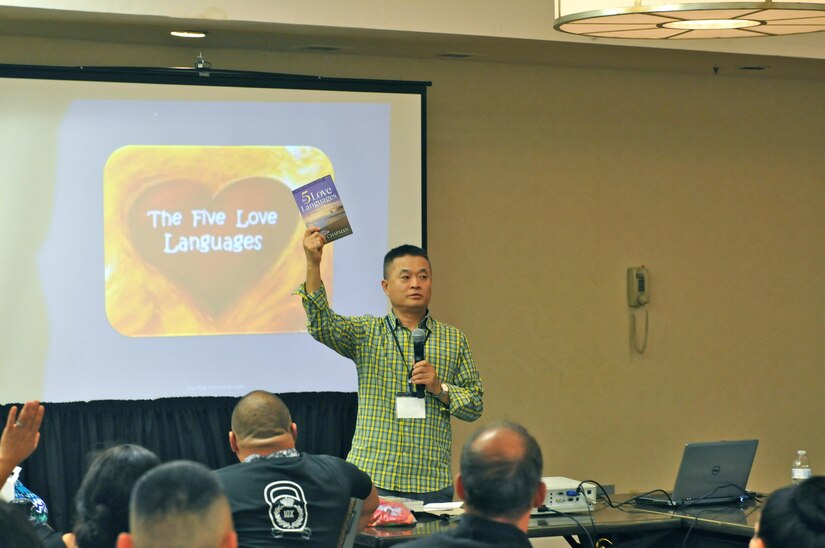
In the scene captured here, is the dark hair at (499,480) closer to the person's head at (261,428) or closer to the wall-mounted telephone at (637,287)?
the person's head at (261,428)

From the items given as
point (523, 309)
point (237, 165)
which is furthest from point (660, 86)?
point (237, 165)

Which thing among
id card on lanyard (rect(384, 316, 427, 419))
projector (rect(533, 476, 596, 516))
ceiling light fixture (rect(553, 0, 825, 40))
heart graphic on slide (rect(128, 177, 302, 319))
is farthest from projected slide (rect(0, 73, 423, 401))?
ceiling light fixture (rect(553, 0, 825, 40))

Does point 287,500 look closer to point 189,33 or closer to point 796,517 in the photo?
point 796,517

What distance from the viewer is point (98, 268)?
5387 millimetres

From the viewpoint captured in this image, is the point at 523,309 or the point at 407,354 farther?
the point at 523,309

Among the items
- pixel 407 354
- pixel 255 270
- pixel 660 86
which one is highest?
pixel 660 86

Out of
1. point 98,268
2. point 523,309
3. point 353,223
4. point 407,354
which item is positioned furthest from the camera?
point 523,309

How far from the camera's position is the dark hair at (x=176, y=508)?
185 cm

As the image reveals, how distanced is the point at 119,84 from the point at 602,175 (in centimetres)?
275

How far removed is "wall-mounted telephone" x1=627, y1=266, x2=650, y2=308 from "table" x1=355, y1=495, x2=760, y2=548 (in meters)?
2.33

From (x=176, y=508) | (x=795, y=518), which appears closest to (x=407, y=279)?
(x=795, y=518)

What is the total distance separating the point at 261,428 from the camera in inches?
127


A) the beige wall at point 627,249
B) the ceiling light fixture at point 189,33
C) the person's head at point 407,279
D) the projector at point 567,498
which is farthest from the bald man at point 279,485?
the beige wall at point 627,249

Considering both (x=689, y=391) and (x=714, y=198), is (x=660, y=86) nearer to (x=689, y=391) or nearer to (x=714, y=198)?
(x=714, y=198)
